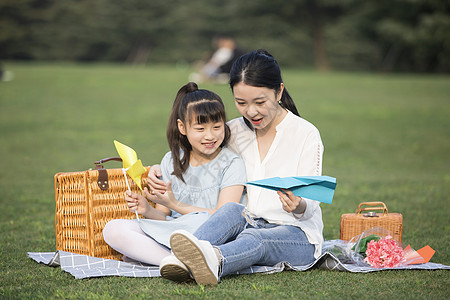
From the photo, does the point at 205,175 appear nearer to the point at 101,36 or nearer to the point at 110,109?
the point at 110,109

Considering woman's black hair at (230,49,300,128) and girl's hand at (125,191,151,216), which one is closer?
woman's black hair at (230,49,300,128)

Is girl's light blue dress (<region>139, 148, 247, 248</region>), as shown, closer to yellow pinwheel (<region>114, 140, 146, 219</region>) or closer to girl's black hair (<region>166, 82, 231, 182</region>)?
girl's black hair (<region>166, 82, 231, 182</region>)

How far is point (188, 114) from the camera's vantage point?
3828 mm

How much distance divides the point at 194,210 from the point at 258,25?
34.5 metres

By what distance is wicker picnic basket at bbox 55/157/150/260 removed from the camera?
383 centimetres

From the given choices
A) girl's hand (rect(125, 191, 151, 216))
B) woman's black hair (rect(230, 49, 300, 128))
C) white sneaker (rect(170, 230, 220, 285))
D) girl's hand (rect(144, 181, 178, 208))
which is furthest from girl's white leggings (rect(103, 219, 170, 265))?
woman's black hair (rect(230, 49, 300, 128))

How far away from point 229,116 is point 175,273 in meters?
9.41

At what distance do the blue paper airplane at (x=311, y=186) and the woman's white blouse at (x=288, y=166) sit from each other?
30 centimetres

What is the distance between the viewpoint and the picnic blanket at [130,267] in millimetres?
3564

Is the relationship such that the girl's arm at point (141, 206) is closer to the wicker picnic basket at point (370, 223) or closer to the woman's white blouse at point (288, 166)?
the woman's white blouse at point (288, 166)

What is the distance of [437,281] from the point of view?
3416 millimetres

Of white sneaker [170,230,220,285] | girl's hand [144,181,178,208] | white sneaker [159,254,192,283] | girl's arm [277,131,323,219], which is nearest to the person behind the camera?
white sneaker [170,230,220,285]

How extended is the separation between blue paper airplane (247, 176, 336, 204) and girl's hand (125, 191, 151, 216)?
899 millimetres

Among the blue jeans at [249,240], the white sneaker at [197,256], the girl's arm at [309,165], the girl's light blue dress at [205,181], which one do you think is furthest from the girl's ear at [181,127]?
the white sneaker at [197,256]
